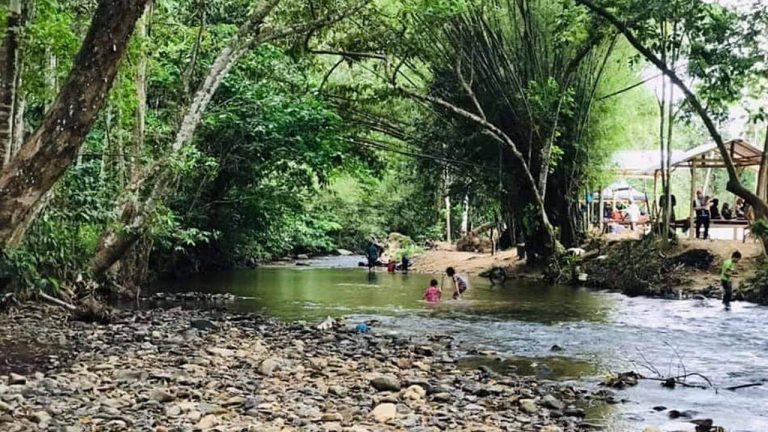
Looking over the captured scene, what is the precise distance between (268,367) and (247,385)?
80 centimetres

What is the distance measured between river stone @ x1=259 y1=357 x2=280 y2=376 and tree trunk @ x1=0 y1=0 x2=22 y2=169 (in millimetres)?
3135

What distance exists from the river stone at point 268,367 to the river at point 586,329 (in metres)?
2.40

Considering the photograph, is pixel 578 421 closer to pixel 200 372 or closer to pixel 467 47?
pixel 200 372

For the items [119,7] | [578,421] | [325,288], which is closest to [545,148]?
[325,288]

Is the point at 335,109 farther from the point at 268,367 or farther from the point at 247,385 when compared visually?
the point at 247,385

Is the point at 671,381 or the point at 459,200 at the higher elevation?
the point at 459,200

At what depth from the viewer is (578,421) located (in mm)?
6234

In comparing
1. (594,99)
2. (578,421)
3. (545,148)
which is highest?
(594,99)

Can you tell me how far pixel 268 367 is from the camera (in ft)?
25.1

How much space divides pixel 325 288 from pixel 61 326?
31.5 ft

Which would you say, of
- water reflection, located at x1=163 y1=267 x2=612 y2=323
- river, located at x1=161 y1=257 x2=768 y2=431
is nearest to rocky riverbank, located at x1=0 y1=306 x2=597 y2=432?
river, located at x1=161 y1=257 x2=768 y2=431

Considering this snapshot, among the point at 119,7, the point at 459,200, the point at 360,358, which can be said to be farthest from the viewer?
the point at 459,200

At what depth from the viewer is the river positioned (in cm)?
714

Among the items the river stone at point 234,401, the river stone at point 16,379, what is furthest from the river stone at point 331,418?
the river stone at point 16,379
